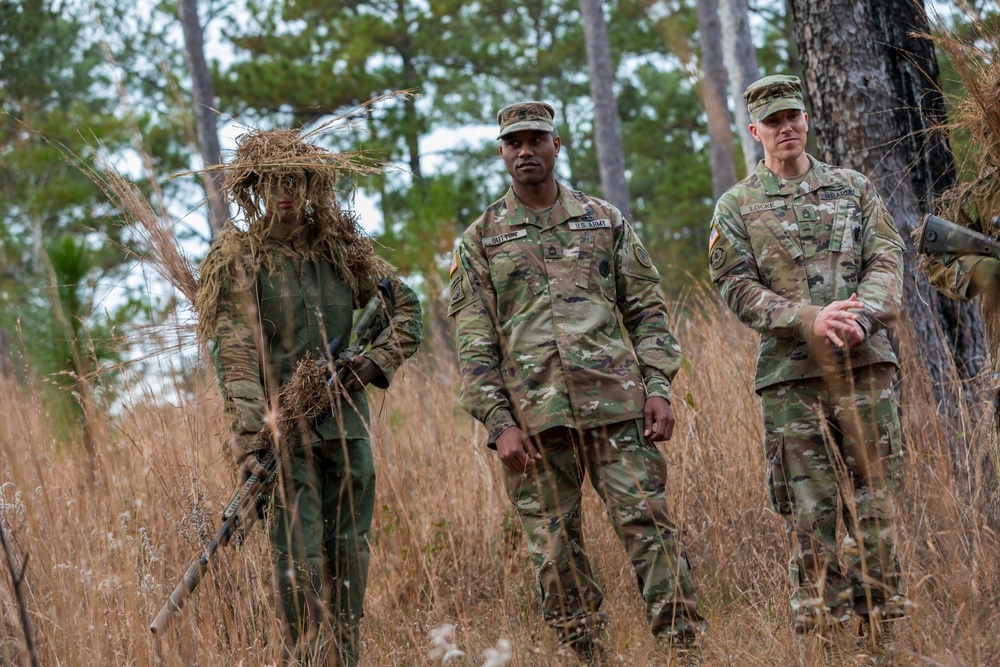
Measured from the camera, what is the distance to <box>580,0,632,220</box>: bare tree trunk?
39.8ft

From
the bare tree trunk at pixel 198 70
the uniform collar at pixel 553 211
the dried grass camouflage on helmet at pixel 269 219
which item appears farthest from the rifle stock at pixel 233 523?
the bare tree trunk at pixel 198 70

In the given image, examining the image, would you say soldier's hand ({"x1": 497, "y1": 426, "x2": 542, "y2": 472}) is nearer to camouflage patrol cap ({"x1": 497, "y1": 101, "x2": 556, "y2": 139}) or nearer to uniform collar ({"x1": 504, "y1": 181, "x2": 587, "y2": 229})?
uniform collar ({"x1": 504, "y1": 181, "x2": 587, "y2": 229})

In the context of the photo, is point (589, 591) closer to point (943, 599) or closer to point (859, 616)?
point (859, 616)

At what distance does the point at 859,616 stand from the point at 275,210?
2.57 m

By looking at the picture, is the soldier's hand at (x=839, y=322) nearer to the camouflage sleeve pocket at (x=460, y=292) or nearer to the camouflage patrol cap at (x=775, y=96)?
the camouflage patrol cap at (x=775, y=96)

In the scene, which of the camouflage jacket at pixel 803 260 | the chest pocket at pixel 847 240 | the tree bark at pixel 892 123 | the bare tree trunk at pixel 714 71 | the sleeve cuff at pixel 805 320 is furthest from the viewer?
the bare tree trunk at pixel 714 71

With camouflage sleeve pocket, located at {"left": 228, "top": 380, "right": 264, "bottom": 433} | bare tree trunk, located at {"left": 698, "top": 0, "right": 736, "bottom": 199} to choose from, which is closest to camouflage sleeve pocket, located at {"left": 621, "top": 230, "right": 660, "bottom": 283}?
camouflage sleeve pocket, located at {"left": 228, "top": 380, "right": 264, "bottom": 433}

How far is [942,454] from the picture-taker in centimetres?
419

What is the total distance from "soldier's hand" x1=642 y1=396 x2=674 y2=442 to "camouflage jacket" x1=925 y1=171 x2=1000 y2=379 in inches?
42.8

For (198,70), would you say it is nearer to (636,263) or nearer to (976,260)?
(636,263)

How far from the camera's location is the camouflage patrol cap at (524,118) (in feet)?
11.9

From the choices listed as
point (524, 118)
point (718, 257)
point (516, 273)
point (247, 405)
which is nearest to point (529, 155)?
point (524, 118)

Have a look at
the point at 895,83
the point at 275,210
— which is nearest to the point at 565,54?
the point at 895,83

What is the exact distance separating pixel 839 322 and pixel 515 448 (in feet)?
3.78
